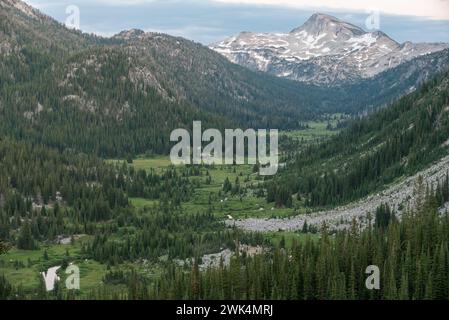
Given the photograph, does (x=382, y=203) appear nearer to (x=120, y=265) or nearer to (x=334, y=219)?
(x=334, y=219)

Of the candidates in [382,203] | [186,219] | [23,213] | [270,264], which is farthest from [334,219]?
[23,213]

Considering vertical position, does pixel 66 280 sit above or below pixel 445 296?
below

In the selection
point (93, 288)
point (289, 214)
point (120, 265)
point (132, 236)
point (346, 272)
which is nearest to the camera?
point (346, 272)

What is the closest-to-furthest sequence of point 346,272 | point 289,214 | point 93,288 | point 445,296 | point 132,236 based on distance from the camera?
1. point 445,296
2. point 346,272
3. point 93,288
4. point 132,236
5. point 289,214

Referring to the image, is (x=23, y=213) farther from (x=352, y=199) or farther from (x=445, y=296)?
(x=445, y=296)
